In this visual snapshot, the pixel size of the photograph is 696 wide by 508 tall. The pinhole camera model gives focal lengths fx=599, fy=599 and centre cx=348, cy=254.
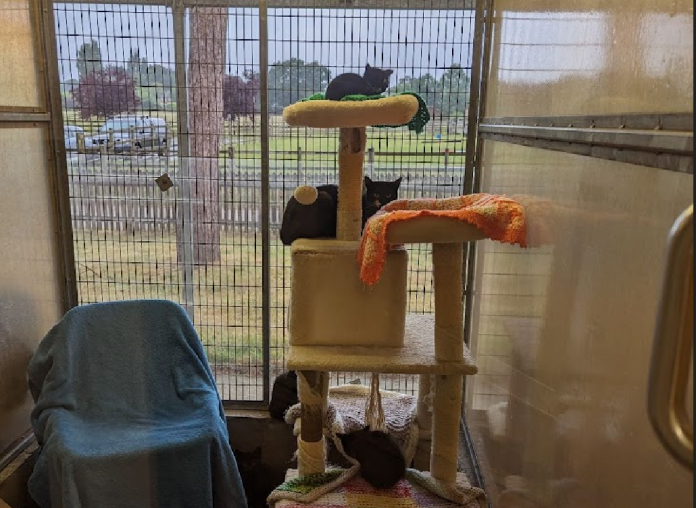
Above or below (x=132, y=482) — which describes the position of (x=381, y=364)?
above

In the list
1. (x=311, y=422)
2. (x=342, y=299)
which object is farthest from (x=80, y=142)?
(x=311, y=422)

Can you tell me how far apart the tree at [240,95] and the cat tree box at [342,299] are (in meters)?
0.65

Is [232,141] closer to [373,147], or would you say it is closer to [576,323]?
[373,147]

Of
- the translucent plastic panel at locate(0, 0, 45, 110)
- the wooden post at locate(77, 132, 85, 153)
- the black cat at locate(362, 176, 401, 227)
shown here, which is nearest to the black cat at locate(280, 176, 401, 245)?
the black cat at locate(362, 176, 401, 227)

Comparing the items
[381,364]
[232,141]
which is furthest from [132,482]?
[232,141]

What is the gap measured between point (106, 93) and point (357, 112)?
1.09 m

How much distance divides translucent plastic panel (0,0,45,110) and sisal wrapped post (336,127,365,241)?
1119 mm

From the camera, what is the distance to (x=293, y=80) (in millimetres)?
2152

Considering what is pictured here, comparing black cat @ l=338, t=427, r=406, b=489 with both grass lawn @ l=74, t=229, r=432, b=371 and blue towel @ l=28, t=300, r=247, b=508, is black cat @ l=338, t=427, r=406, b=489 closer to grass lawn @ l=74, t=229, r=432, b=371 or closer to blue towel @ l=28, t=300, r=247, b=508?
blue towel @ l=28, t=300, r=247, b=508

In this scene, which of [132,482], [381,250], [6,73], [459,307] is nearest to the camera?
[381,250]

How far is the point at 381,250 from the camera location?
1.55 metres

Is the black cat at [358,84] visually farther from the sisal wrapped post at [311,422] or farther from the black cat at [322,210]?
the sisal wrapped post at [311,422]

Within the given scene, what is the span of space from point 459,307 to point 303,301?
45 cm

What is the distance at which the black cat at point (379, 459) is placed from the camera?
1815 millimetres
